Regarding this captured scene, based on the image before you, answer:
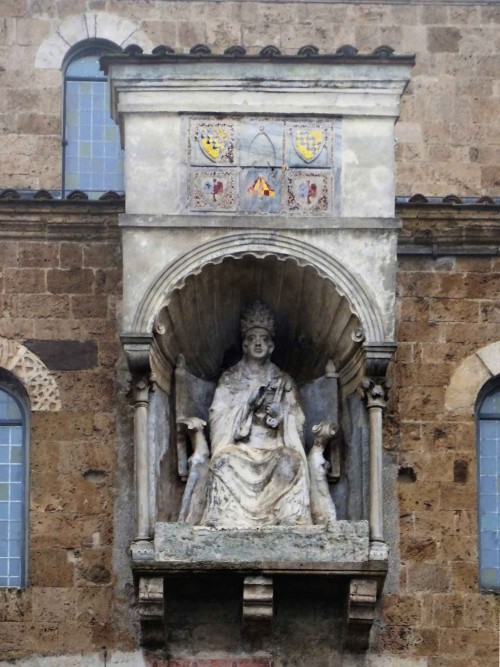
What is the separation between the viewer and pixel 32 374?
2450 centimetres

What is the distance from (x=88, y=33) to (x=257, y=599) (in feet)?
21.5

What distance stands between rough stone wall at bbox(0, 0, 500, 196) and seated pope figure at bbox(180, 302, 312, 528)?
285 centimetres

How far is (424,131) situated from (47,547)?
18.6 ft

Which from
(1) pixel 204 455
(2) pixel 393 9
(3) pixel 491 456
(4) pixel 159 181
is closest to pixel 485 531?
(3) pixel 491 456

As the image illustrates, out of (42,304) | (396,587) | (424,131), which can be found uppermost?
(424,131)

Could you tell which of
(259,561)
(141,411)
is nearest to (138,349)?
(141,411)

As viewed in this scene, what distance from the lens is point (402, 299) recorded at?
24.9 metres

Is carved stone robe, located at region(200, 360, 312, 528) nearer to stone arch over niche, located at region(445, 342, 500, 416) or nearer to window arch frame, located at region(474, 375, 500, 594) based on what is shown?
stone arch over niche, located at region(445, 342, 500, 416)

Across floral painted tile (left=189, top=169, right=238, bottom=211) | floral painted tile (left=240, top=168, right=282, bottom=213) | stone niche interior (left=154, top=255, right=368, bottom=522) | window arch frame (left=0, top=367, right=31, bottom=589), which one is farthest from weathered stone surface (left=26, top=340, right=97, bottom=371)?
floral painted tile (left=240, top=168, right=282, bottom=213)

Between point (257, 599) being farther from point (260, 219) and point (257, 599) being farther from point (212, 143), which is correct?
point (212, 143)

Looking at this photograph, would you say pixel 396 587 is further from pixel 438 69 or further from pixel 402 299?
pixel 438 69

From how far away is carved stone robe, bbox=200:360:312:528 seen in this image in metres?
23.7

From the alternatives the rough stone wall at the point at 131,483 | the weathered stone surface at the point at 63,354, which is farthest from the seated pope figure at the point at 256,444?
the weathered stone surface at the point at 63,354

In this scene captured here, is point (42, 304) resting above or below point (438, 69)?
below
